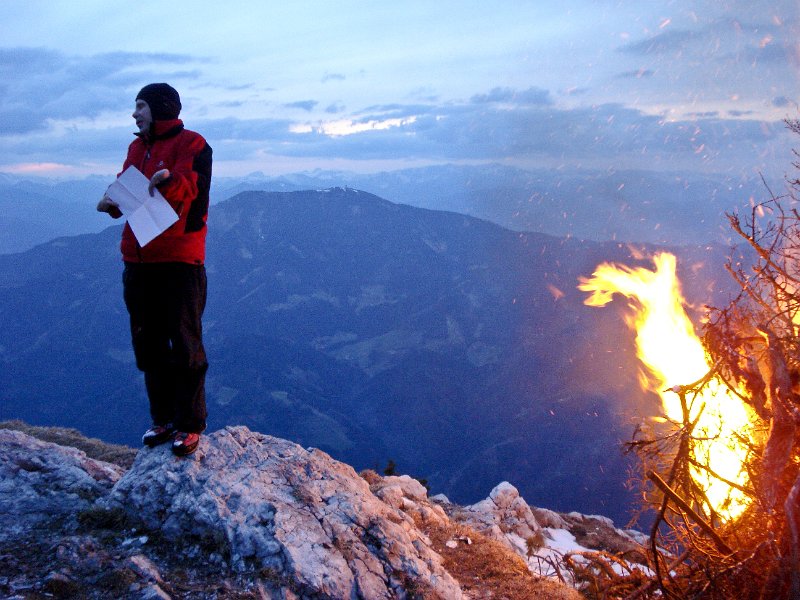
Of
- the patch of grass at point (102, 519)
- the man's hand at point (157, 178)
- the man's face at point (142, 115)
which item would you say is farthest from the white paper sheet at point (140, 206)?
the patch of grass at point (102, 519)

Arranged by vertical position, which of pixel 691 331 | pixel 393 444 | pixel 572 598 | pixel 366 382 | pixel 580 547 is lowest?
pixel 393 444

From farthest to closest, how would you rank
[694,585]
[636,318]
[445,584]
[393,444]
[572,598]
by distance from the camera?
[393,444] → [636,318] → [572,598] → [445,584] → [694,585]

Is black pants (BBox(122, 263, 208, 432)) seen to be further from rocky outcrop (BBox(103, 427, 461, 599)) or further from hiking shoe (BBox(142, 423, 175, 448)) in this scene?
rocky outcrop (BBox(103, 427, 461, 599))

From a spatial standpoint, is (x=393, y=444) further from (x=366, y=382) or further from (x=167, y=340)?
(x=167, y=340)

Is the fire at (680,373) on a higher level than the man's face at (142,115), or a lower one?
lower

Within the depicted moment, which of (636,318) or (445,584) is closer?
(445,584)

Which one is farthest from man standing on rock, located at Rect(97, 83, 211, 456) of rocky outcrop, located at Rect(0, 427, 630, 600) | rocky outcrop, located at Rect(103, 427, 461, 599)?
rocky outcrop, located at Rect(0, 427, 630, 600)

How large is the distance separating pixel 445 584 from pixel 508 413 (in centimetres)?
16199

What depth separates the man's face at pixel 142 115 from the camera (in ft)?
17.7

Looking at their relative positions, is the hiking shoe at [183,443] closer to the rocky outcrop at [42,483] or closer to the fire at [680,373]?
the rocky outcrop at [42,483]

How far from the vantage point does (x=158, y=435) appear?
631 cm

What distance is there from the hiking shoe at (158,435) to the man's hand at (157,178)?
2.89m

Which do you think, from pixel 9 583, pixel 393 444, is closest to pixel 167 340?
pixel 9 583

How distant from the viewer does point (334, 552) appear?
566cm
